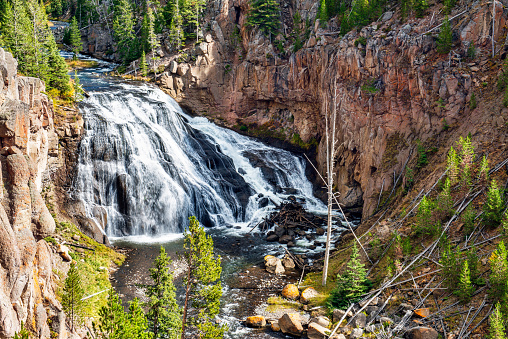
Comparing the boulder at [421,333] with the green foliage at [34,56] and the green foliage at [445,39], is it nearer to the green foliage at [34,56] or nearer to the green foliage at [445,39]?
the green foliage at [445,39]

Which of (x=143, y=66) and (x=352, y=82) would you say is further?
(x=143, y=66)

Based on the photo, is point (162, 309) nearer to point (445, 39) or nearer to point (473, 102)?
point (473, 102)

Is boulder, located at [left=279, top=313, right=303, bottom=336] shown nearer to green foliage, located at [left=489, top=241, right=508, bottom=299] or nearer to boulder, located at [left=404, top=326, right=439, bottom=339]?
boulder, located at [left=404, top=326, right=439, bottom=339]

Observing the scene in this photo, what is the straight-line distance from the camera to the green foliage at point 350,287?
1836cm

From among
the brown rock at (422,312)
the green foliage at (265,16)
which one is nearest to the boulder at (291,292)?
the brown rock at (422,312)

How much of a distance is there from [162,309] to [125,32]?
58204mm

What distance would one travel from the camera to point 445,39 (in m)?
28.2

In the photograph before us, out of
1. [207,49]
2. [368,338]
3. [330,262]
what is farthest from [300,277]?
[207,49]

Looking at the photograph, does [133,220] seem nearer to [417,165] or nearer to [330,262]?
[330,262]

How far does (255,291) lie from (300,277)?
124 inches

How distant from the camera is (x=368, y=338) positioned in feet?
52.0

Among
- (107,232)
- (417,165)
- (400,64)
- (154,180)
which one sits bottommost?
(107,232)

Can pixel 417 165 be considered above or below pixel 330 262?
above

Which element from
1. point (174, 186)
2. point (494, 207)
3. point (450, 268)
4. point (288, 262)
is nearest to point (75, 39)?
point (174, 186)
